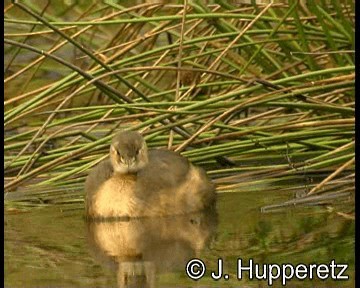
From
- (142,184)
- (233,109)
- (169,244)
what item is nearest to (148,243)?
(169,244)

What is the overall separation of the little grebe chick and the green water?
0.09 m

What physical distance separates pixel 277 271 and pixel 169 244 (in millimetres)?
865

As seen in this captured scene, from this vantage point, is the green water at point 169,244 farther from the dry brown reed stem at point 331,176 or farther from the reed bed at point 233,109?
the reed bed at point 233,109

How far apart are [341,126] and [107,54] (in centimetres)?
214

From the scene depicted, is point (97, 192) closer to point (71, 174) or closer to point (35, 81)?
point (71, 174)

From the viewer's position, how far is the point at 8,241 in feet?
21.4

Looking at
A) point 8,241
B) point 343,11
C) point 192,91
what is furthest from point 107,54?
point 8,241

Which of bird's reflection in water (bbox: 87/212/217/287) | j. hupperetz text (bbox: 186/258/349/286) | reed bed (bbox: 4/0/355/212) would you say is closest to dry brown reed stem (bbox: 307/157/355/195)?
reed bed (bbox: 4/0/355/212)

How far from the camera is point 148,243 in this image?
644cm

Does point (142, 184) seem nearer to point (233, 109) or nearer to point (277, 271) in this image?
point (233, 109)

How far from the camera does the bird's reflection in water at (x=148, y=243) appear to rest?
5836 millimetres

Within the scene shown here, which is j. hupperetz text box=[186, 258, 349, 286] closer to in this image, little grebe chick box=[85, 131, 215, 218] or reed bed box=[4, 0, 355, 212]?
reed bed box=[4, 0, 355, 212]

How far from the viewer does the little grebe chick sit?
713 centimetres

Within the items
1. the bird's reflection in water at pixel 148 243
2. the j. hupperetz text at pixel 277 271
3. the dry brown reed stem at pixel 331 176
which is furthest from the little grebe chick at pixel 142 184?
the j. hupperetz text at pixel 277 271
